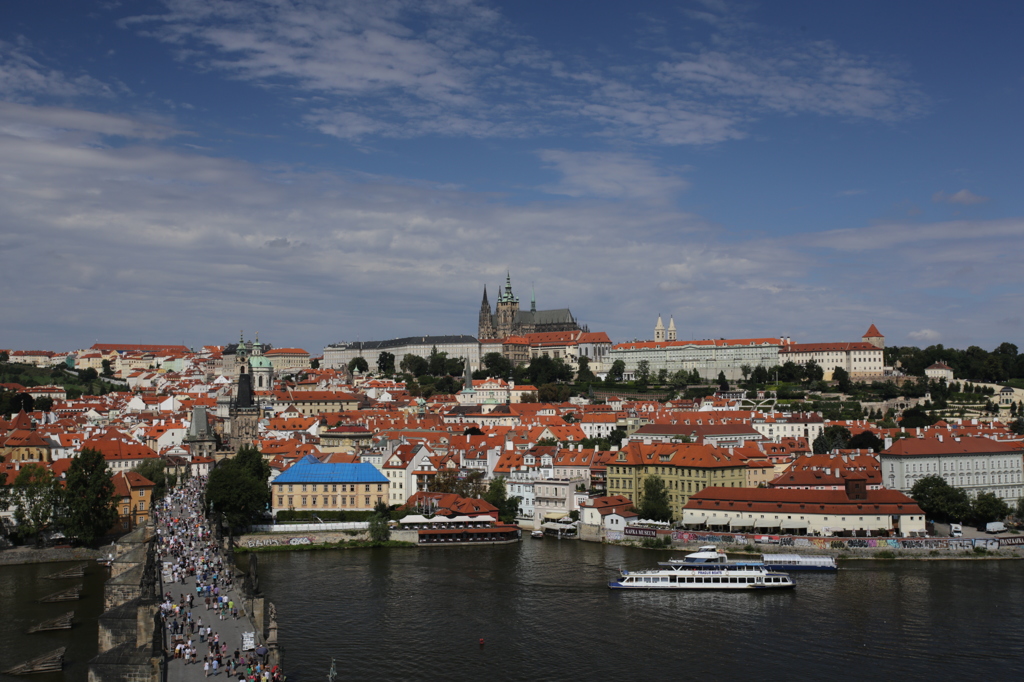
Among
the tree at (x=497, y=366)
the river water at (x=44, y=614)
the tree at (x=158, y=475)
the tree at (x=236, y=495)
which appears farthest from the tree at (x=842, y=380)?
the river water at (x=44, y=614)

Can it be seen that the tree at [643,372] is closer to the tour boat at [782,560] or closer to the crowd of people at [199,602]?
the tour boat at [782,560]

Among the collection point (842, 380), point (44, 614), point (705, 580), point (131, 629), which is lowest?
point (44, 614)

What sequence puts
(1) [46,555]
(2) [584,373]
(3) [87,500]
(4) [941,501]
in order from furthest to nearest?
(2) [584,373]
(4) [941,501]
(3) [87,500]
(1) [46,555]

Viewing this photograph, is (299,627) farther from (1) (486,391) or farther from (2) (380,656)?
(1) (486,391)

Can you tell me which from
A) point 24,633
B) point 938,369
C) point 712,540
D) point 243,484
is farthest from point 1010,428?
point 24,633

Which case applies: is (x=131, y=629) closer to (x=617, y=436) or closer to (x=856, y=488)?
(x=856, y=488)

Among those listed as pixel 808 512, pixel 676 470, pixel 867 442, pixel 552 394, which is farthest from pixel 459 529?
pixel 552 394
